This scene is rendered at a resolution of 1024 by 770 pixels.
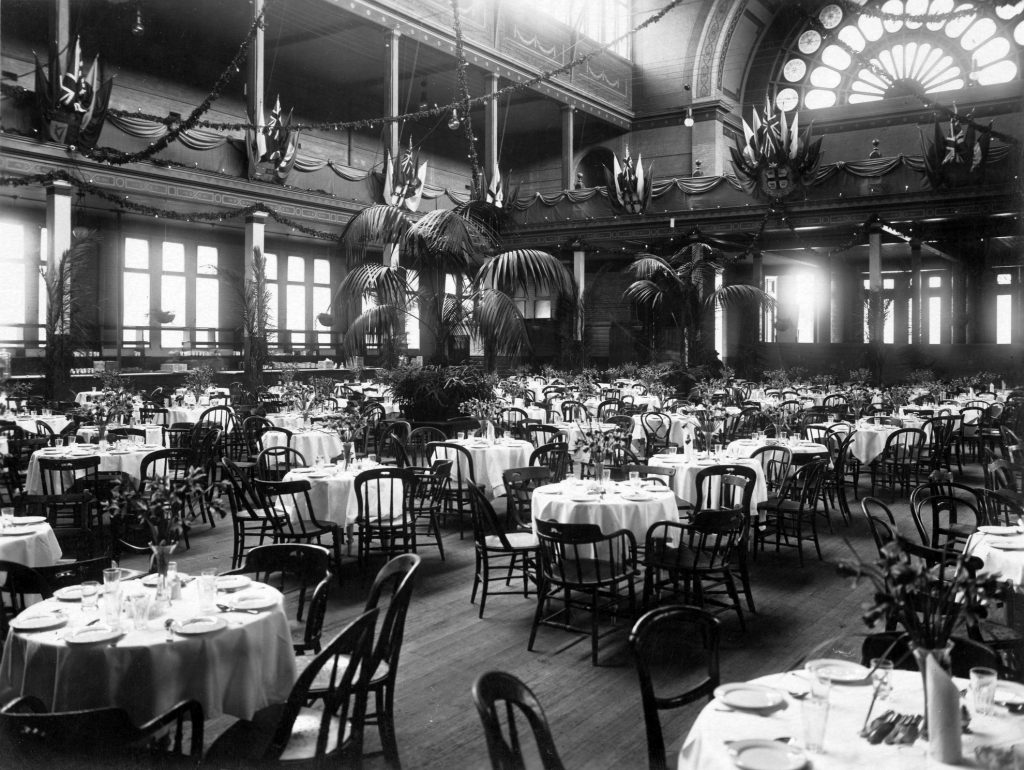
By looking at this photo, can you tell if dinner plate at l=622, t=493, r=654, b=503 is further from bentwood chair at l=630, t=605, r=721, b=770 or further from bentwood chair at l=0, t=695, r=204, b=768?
bentwood chair at l=0, t=695, r=204, b=768

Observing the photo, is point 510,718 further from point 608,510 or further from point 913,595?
point 608,510

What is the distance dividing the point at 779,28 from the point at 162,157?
17.4 metres

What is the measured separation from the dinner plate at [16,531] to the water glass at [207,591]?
77.2 inches

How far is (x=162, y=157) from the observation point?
545 inches

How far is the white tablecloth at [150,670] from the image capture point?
8.90 ft

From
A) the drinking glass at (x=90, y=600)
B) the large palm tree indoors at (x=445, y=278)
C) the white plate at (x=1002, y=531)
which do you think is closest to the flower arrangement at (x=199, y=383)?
the large palm tree indoors at (x=445, y=278)

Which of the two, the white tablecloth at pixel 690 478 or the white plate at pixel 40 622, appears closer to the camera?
the white plate at pixel 40 622

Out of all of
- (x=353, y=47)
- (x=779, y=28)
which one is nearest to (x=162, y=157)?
(x=353, y=47)

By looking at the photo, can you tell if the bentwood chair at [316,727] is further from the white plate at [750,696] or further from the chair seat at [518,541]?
the chair seat at [518,541]

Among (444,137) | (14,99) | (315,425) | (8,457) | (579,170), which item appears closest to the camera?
(8,457)

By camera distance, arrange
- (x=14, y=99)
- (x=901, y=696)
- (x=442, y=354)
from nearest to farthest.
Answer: (x=901, y=696) < (x=442, y=354) < (x=14, y=99)

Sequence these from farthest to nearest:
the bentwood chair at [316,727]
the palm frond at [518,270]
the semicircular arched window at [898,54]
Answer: the semicircular arched window at [898,54], the palm frond at [518,270], the bentwood chair at [316,727]

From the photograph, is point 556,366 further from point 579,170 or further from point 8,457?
point 8,457

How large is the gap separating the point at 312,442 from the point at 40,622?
5783 mm
